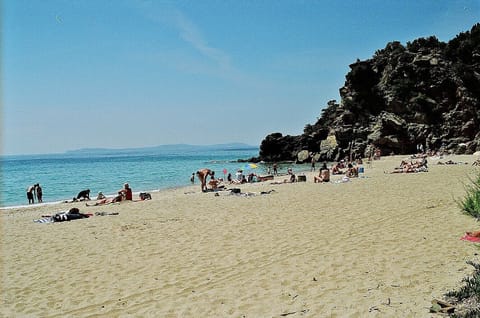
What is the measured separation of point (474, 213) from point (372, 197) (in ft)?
16.9

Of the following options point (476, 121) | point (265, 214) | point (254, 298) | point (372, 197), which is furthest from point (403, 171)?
point (476, 121)

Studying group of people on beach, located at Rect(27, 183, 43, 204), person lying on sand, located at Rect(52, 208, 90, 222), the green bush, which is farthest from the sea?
the green bush

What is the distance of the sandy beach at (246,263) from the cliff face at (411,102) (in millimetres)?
40297

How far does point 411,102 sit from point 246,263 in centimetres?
5319

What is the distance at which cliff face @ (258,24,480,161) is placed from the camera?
49.7m

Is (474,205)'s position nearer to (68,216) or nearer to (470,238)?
(470,238)

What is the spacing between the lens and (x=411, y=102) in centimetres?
5331

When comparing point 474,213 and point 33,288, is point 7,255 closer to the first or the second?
point 33,288

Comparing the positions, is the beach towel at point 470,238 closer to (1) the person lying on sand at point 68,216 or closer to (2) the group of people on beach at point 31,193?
(1) the person lying on sand at point 68,216

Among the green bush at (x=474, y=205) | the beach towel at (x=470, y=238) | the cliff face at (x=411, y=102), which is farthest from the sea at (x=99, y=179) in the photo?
the green bush at (x=474, y=205)

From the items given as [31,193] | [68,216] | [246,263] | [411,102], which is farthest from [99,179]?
[411,102]

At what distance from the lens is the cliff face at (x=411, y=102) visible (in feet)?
163

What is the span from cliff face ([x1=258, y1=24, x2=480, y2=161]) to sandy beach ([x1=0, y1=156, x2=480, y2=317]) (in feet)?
132

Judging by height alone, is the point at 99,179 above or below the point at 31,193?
below
